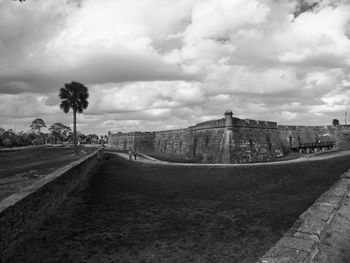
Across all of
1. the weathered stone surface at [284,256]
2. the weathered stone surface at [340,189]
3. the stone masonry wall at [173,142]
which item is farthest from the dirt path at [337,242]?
the stone masonry wall at [173,142]

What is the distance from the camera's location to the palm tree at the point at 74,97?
33.8 metres

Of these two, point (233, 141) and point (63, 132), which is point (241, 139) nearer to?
point (233, 141)

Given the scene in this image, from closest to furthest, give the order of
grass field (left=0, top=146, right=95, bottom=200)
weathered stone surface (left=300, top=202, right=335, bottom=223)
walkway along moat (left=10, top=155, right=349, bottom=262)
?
weathered stone surface (left=300, top=202, right=335, bottom=223) → walkway along moat (left=10, top=155, right=349, bottom=262) → grass field (left=0, top=146, right=95, bottom=200)

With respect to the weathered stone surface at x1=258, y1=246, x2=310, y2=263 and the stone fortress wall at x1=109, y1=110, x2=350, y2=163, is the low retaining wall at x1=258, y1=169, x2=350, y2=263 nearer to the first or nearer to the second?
the weathered stone surface at x1=258, y1=246, x2=310, y2=263

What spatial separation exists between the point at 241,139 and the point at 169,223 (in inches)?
737

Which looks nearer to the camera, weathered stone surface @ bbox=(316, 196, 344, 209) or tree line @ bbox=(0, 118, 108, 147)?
weathered stone surface @ bbox=(316, 196, 344, 209)

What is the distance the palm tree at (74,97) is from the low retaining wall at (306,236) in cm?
3221

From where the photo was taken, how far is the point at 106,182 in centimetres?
1371

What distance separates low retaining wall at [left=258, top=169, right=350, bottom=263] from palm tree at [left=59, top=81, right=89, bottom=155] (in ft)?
106

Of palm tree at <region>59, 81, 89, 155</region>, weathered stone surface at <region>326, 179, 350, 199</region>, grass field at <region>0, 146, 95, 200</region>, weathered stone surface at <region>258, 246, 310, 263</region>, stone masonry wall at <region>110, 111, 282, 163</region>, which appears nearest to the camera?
weathered stone surface at <region>258, 246, 310, 263</region>

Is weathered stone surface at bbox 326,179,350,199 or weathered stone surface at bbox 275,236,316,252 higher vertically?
weathered stone surface at bbox 326,179,350,199

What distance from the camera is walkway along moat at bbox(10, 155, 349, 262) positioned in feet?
17.2

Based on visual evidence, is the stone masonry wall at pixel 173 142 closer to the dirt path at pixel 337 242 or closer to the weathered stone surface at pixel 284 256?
the dirt path at pixel 337 242

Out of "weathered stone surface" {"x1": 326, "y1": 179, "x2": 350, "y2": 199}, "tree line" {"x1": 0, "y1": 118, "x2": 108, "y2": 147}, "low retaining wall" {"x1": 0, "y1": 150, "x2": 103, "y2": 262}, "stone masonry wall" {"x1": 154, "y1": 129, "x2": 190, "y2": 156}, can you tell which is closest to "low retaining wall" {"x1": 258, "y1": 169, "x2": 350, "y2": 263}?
"weathered stone surface" {"x1": 326, "y1": 179, "x2": 350, "y2": 199}
